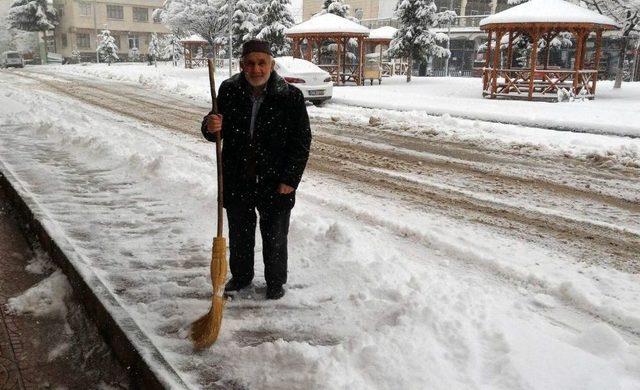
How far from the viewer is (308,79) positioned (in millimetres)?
17422

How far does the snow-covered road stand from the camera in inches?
120

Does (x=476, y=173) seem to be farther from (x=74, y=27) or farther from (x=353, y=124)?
(x=74, y=27)

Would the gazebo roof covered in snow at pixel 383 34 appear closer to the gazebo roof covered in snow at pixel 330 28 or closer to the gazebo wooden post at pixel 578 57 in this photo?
the gazebo roof covered in snow at pixel 330 28

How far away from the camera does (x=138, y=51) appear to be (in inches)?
2768

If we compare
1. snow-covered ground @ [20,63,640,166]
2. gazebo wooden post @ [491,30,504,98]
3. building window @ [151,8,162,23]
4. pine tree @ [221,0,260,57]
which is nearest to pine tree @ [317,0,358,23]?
pine tree @ [221,0,260,57]

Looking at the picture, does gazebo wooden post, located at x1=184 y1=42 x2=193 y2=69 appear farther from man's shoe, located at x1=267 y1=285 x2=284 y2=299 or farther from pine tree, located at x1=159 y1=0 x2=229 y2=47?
man's shoe, located at x1=267 y1=285 x2=284 y2=299

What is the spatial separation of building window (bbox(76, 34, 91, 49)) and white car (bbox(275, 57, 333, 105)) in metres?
60.7

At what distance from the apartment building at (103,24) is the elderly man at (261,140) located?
69554 mm

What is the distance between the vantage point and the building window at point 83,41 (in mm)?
69125

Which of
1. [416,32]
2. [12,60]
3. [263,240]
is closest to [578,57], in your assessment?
[416,32]

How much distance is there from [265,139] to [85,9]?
74.7m

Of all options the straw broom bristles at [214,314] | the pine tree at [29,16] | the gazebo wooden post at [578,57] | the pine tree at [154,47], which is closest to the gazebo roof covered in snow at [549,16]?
the gazebo wooden post at [578,57]

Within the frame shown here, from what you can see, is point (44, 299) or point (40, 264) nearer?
point (44, 299)

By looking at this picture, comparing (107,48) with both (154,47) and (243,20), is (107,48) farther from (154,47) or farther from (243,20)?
(243,20)
